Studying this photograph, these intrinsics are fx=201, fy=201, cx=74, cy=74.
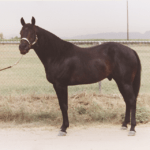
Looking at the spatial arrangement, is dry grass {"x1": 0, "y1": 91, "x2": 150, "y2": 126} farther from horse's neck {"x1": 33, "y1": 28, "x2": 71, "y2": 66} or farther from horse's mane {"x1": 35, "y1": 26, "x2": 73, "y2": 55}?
horse's mane {"x1": 35, "y1": 26, "x2": 73, "y2": 55}

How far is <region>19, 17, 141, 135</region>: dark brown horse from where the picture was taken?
13.1ft

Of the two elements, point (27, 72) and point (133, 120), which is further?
point (27, 72)

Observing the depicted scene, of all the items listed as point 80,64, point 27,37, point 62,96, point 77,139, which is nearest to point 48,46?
point 27,37

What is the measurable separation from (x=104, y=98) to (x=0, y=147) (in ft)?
10.2

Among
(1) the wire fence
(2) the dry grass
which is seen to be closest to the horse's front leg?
(2) the dry grass

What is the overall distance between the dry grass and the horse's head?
1.87 m

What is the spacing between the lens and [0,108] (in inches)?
201

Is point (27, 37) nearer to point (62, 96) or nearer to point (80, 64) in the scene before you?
point (80, 64)

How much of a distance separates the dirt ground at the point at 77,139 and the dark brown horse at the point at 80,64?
25cm

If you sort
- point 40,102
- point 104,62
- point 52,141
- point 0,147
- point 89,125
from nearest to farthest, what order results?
point 0,147
point 52,141
point 104,62
point 89,125
point 40,102

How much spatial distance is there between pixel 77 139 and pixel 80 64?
1452 mm

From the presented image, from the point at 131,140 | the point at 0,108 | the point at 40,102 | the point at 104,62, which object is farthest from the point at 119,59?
the point at 0,108

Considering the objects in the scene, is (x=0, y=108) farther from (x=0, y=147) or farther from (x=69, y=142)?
(x=69, y=142)

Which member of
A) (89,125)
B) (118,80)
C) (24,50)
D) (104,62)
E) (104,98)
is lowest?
(89,125)
